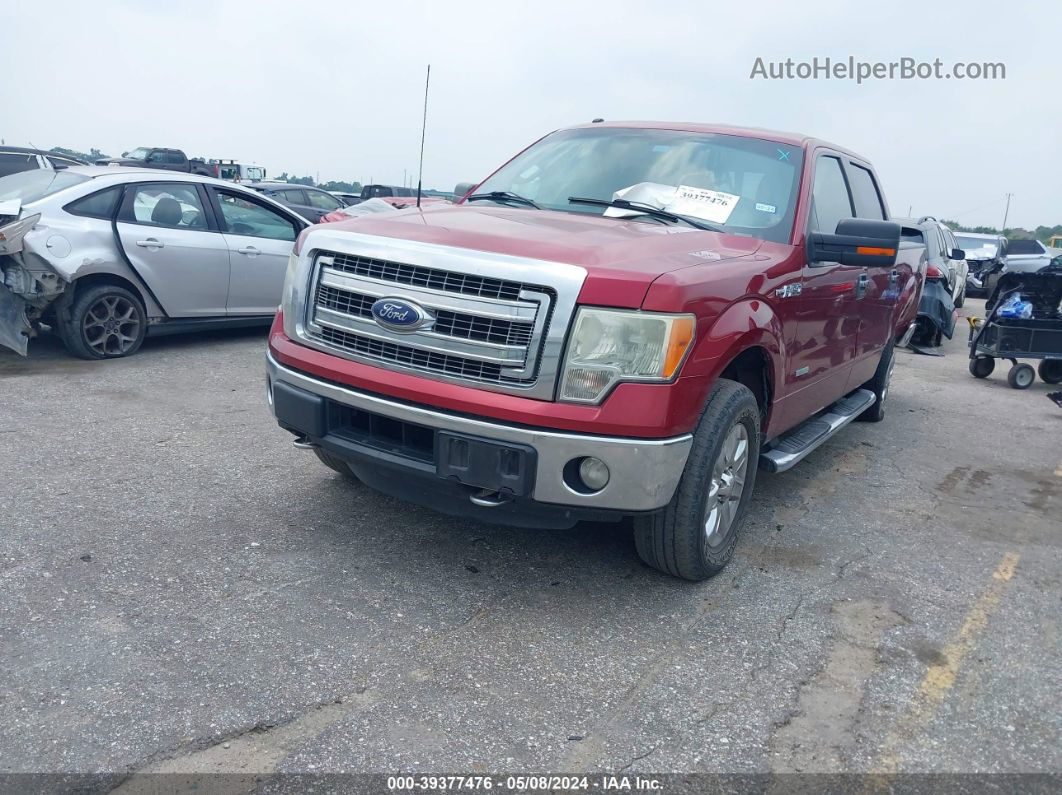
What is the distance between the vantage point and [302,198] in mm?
18203

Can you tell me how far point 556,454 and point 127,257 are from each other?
5318mm

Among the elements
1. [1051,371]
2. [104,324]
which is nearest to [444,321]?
[104,324]

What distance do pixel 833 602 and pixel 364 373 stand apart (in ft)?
7.02

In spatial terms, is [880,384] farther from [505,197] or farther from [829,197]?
[505,197]

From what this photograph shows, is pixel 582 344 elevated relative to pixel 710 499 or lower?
elevated

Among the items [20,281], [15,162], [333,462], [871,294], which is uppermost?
[15,162]

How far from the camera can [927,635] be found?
346 centimetres

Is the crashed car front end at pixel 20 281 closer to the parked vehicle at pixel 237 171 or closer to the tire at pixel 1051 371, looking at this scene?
the tire at pixel 1051 371

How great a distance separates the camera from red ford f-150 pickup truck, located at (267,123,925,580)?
3084 millimetres

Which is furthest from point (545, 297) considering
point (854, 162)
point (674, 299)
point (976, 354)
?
point (976, 354)

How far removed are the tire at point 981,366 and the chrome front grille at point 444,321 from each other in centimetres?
823

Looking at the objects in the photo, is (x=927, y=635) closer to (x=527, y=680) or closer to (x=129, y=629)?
(x=527, y=680)

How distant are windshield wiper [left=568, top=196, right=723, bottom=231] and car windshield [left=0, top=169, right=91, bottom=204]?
15.5 ft

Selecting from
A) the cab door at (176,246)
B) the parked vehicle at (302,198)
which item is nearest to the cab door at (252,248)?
the cab door at (176,246)
